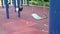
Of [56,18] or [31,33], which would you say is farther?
[31,33]

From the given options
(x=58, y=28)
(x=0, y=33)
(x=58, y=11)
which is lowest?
(x=0, y=33)

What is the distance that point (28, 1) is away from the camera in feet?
27.5

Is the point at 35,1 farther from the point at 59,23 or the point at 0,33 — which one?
the point at 59,23

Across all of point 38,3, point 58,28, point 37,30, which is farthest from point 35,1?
point 58,28

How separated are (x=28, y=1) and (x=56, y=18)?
300 inches

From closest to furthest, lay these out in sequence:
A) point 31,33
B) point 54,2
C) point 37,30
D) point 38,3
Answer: point 54,2 < point 31,33 < point 37,30 < point 38,3

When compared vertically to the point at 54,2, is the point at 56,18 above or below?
below

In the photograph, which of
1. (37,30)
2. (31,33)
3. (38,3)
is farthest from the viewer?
(38,3)

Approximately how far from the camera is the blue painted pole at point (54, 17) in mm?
816

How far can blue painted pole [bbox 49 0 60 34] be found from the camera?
0.82m

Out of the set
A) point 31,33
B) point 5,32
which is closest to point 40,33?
point 31,33

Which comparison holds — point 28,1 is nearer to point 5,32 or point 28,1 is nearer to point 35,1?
point 35,1

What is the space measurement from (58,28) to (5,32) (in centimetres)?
281

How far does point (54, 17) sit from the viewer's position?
84 cm
